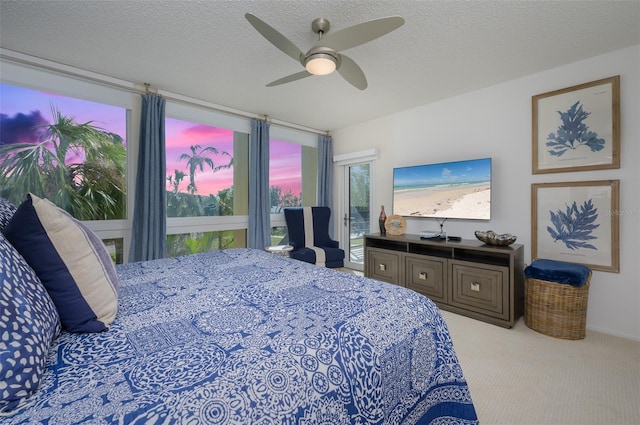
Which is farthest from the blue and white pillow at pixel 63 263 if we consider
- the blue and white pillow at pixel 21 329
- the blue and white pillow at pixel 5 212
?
the blue and white pillow at pixel 5 212

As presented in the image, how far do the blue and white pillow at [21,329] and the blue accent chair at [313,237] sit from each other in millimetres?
3072

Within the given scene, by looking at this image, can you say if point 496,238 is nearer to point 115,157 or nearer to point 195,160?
point 195,160

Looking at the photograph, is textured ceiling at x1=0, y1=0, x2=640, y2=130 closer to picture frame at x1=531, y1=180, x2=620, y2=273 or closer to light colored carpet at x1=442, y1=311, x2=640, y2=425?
picture frame at x1=531, y1=180, x2=620, y2=273

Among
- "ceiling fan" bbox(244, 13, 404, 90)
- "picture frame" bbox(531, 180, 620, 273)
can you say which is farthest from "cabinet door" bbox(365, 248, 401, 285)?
"ceiling fan" bbox(244, 13, 404, 90)

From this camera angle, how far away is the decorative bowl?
8.73 ft

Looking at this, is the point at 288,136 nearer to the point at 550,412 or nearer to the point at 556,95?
the point at 556,95

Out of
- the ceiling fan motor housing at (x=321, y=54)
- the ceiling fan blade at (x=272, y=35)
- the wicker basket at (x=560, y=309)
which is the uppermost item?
the ceiling fan blade at (x=272, y=35)

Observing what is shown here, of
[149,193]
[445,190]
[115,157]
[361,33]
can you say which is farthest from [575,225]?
[115,157]

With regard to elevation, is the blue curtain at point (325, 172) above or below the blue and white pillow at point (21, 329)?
above

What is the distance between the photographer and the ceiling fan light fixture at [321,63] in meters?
1.85

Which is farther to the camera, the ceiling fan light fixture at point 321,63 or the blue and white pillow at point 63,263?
the ceiling fan light fixture at point 321,63

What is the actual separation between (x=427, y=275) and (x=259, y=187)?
2.55m

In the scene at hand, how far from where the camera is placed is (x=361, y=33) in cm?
168

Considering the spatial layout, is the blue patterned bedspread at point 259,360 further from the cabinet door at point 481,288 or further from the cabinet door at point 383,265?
the cabinet door at point 383,265
